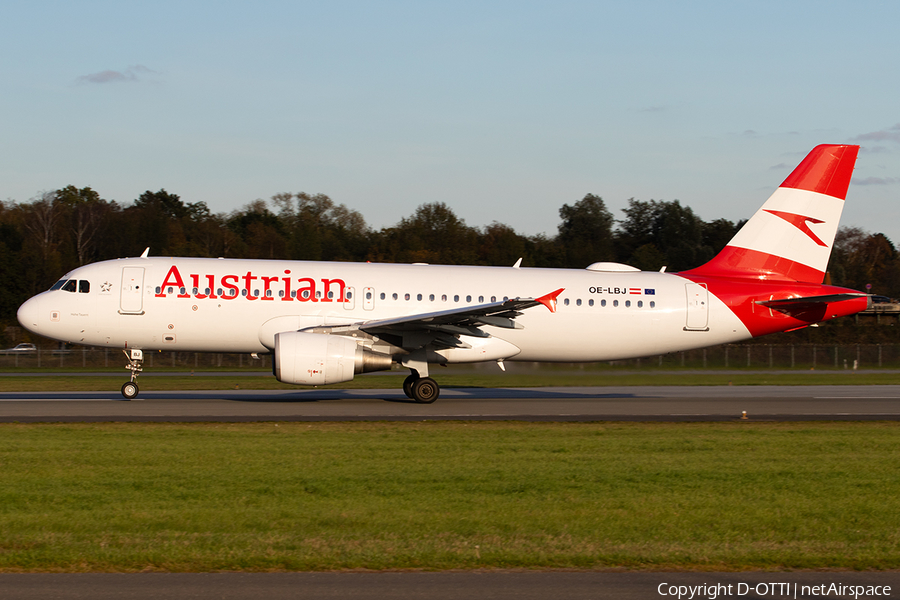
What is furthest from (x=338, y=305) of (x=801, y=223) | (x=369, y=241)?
(x=369, y=241)

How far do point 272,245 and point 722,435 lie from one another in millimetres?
65309

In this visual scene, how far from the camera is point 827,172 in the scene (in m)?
24.6

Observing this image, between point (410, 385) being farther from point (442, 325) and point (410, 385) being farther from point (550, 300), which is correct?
point (550, 300)

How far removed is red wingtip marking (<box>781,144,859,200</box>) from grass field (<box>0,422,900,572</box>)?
11.2 metres

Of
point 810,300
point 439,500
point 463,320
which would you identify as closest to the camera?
point 439,500

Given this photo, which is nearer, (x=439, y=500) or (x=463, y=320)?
(x=439, y=500)

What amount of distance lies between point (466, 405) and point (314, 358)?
4.34 meters

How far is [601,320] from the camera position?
23844 mm

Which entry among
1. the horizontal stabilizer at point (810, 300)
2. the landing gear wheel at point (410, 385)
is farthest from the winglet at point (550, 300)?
the horizontal stabilizer at point (810, 300)

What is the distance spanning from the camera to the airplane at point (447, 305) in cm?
2186

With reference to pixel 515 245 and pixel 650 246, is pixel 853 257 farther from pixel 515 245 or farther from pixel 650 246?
pixel 515 245

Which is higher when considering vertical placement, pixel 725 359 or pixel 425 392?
pixel 725 359

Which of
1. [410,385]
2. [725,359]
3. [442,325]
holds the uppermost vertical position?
[442,325]

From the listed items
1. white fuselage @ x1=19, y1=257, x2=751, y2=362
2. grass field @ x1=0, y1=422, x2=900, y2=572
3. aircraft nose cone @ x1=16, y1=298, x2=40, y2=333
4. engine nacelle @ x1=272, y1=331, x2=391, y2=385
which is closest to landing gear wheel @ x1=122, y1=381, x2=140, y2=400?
white fuselage @ x1=19, y1=257, x2=751, y2=362
